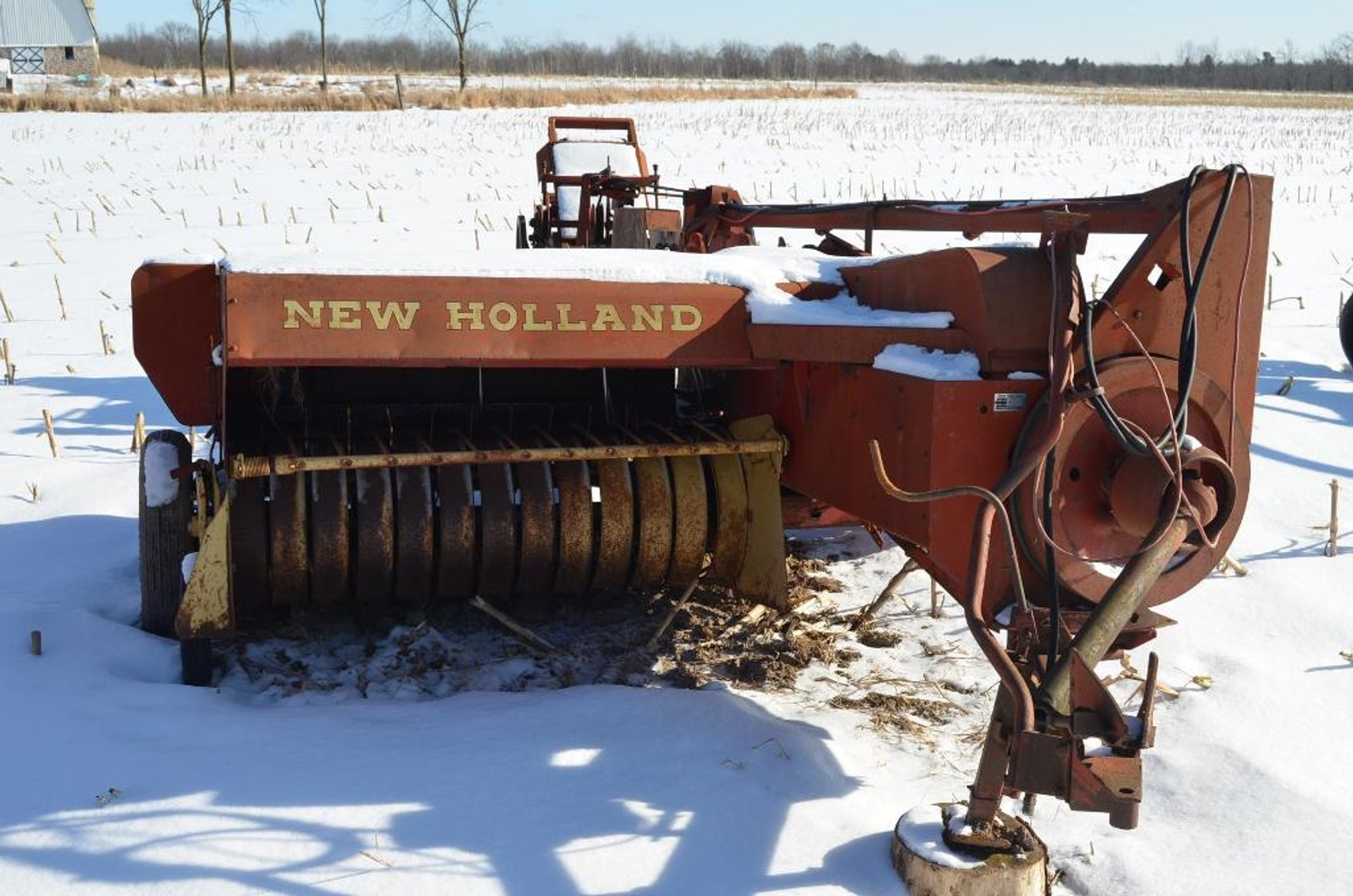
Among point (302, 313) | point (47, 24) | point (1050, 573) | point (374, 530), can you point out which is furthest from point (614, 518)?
point (47, 24)

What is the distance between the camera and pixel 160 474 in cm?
370

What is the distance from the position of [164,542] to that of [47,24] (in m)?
61.8

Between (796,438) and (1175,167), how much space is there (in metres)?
19.0

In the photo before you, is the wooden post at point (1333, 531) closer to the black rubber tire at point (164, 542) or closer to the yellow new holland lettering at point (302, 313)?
the yellow new holland lettering at point (302, 313)

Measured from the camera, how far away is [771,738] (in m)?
3.25

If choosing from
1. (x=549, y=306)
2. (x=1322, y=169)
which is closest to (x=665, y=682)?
(x=549, y=306)

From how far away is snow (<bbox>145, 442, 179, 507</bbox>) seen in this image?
370 cm

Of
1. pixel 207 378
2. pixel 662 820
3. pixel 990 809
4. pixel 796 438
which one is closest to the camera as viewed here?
pixel 990 809

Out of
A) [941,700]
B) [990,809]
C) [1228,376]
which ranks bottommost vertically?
[941,700]

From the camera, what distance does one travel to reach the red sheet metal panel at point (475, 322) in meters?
3.20

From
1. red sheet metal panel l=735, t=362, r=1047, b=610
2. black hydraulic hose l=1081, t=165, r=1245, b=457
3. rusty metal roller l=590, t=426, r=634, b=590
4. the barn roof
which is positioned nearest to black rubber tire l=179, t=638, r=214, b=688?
rusty metal roller l=590, t=426, r=634, b=590

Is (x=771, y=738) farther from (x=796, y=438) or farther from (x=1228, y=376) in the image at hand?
(x=1228, y=376)

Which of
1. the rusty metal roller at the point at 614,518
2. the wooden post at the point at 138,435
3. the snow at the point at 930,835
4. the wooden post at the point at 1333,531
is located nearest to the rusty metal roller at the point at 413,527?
the rusty metal roller at the point at 614,518

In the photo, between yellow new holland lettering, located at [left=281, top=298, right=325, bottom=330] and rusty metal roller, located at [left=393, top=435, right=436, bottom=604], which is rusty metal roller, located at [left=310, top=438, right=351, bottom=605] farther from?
yellow new holland lettering, located at [left=281, top=298, right=325, bottom=330]
